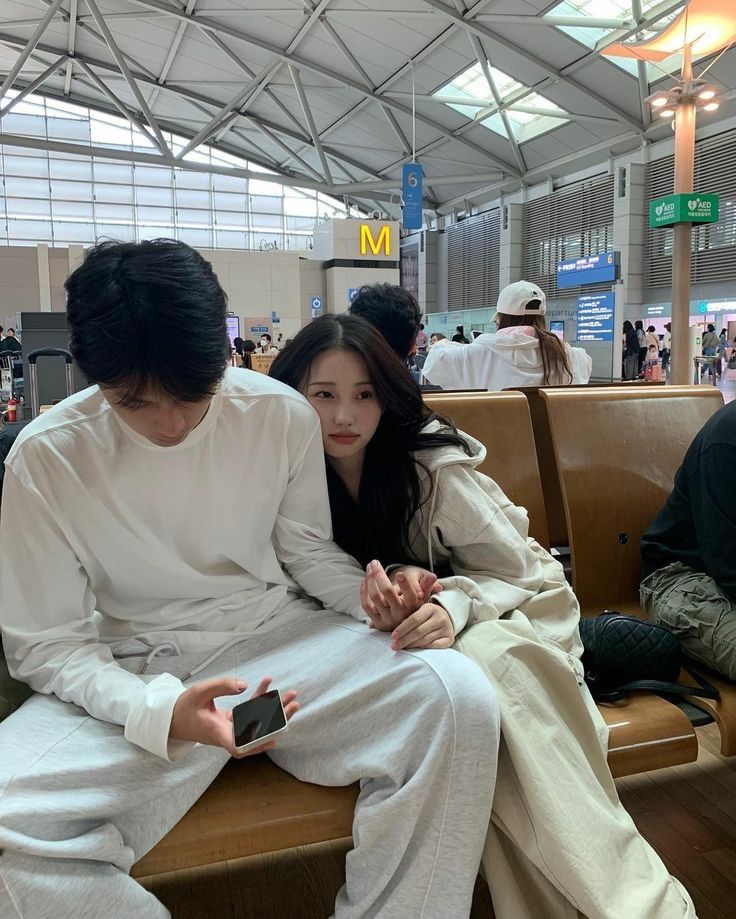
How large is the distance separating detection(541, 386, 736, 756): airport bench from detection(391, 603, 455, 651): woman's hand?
2.91ft

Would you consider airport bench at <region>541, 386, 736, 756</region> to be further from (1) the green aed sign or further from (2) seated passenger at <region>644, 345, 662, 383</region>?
(2) seated passenger at <region>644, 345, 662, 383</region>

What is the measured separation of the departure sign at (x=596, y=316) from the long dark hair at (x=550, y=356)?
36.1ft

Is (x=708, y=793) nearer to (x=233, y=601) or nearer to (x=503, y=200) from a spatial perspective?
(x=233, y=601)

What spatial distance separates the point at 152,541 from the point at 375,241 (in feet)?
50.2

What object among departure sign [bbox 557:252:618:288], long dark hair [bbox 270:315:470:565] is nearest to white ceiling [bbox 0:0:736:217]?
departure sign [bbox 557:252:618:288]

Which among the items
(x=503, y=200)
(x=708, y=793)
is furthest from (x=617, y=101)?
(x=708, y=793)

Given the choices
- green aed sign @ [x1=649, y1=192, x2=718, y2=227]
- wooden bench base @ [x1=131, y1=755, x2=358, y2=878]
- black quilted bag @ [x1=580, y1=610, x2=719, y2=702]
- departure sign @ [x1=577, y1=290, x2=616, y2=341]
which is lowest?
wooden bench base @ [x1=131, y1=755, x2=358, y2=878]

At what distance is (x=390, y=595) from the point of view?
1405mm

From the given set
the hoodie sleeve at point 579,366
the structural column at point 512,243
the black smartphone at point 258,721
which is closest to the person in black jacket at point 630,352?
the structural column at point 512,243

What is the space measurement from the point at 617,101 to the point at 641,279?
11.2 ft

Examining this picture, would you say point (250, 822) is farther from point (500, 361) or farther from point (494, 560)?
point (500, 361)

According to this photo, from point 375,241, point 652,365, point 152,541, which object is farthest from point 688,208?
point 375,241

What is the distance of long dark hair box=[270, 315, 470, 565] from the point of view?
1714mm

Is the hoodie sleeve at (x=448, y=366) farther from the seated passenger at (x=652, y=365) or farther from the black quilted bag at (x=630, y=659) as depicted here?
the seated passenger at (x=652, y=365)
